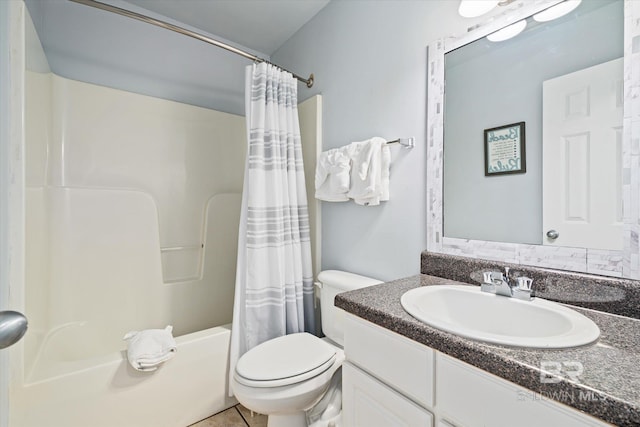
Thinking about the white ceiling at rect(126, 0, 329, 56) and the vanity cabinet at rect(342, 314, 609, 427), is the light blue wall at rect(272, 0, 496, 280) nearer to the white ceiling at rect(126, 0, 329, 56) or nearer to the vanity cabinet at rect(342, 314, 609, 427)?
the white ceiling at rect(126, 0, 329, 56)

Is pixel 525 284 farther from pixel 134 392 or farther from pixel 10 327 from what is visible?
pixel 134 392

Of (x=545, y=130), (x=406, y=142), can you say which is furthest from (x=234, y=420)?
(x=545, y=130)

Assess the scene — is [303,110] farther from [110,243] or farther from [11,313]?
[11,313]

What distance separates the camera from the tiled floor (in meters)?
1.46

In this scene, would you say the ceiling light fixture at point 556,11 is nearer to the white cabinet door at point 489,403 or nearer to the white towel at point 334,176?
the white towel at point 334,176

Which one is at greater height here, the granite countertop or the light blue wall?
the light blue wall

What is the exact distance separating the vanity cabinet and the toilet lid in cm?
27

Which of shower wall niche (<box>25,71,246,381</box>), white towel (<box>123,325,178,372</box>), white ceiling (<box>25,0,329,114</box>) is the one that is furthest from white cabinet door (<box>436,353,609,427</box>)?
white ceiling (<box>25,0,329,114</box>)

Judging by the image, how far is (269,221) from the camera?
158cm

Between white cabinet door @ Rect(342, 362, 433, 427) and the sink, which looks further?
white cabinet door @ Rect(342, 362, 433, 427)

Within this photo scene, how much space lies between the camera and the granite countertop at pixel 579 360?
0.44 m

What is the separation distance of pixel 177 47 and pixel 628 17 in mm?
2412

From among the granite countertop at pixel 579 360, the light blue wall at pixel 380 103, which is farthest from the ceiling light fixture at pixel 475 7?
the granite countertop at pixel 579 360

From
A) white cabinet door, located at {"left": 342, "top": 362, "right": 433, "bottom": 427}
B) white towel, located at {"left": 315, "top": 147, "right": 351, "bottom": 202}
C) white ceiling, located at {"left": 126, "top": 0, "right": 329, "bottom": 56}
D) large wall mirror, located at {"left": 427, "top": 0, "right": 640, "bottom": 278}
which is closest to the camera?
white cabinet door, located at {"left": 342, "top": 362, "right": 433, "bottom": 427}
